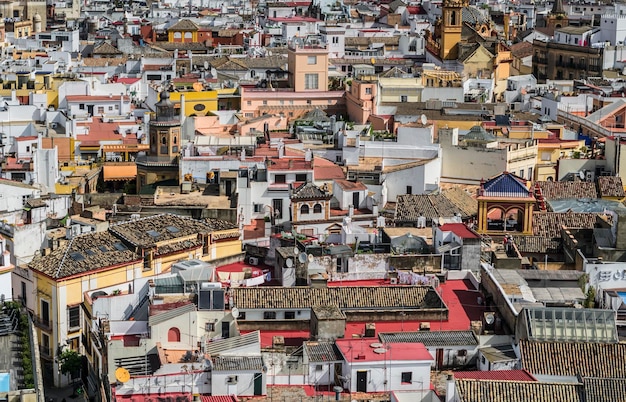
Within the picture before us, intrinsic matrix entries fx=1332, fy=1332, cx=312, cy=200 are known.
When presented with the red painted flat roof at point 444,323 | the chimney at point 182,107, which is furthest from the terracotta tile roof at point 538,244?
the chimney at point 182,107

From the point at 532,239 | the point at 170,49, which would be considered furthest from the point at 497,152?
the point at 170,49

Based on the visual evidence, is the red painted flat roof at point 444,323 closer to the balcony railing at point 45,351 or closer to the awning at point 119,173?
the balcony railing at point 45,351

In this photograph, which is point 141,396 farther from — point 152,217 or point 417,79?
point 417,79

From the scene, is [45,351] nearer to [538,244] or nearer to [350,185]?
[350,185]

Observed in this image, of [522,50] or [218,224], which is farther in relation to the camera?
[522,50]

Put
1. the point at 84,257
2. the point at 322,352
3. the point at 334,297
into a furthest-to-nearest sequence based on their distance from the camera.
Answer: the point at 84,257 → the point at 334,297 → the point at 322,352

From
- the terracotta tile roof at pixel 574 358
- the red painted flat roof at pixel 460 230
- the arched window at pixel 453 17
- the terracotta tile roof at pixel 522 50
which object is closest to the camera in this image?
the terracotta tile roof at pixel 574 358

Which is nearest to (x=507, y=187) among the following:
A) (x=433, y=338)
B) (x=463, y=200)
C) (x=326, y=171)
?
(x=463, y=200)
